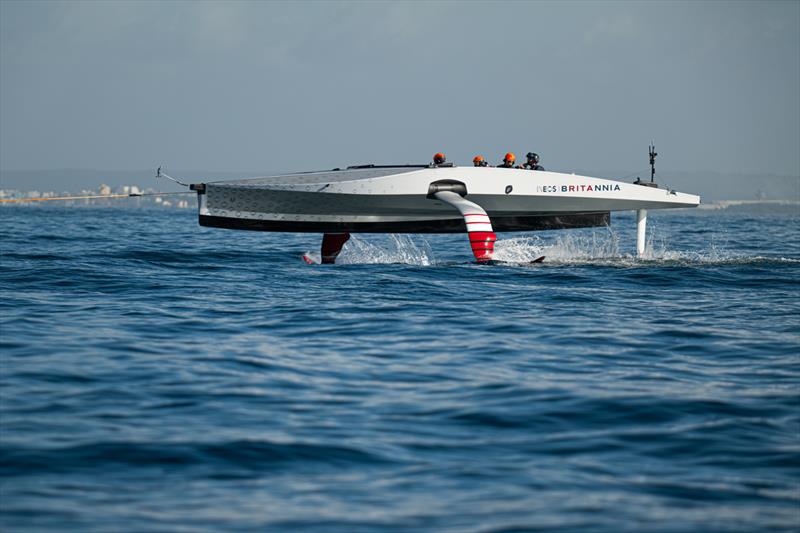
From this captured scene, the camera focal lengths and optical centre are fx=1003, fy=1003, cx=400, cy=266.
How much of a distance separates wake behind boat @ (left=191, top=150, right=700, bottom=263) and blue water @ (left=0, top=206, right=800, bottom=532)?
4.77m

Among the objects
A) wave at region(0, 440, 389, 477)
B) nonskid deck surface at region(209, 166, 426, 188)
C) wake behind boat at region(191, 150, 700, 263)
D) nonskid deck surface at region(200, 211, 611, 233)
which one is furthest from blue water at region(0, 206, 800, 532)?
nonskid deck surface at region(200, 211, 611, 233)

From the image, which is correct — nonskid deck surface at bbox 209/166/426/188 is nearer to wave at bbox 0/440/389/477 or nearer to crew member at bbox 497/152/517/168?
crew member at bbox 497/152/517/168

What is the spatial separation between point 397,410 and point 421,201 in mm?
13003

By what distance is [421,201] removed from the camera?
20.0 metres

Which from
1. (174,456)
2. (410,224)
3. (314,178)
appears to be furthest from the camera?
(410,224)

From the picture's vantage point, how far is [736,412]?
7277 mm

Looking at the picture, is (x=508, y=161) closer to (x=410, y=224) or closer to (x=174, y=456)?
(x=410, y=224)

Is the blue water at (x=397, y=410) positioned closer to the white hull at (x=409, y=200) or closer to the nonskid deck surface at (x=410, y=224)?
the white hull at (x=409, y=200)

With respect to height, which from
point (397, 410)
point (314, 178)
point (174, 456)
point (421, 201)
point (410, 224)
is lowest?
point (174, 456)

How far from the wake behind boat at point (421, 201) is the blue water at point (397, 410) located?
15.6ft

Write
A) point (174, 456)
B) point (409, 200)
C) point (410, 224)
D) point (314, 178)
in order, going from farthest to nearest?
1. point (410, 224)
2. point (409, 200)
3. point (314, 178)
4. point (174, 456)

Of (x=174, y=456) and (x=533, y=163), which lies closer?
(x=174, y=456)

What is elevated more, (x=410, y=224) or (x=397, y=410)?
(x=410, y=224)

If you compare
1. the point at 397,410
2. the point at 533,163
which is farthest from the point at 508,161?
the point at 397,410
